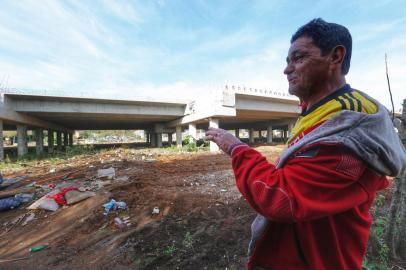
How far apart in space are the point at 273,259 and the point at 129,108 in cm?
1803

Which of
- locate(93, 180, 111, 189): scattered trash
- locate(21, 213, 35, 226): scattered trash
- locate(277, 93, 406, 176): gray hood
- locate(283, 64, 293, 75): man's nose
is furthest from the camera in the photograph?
locate(93, 180, 111, 189): scattered trash

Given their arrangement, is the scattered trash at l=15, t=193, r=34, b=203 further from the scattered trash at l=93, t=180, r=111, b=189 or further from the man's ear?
the man's ear

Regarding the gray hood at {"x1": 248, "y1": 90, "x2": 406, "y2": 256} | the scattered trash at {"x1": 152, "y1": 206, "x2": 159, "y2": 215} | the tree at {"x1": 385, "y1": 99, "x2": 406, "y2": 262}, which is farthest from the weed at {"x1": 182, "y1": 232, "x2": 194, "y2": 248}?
the gray hood at {"x1": 248, "y1": 90, "x2": 406, "y2": 256}

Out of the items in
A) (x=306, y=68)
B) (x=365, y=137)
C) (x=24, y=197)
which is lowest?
(x=24, y=197)

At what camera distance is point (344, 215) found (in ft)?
3.51

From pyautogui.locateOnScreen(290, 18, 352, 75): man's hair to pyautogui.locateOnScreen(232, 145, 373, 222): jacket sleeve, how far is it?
0.54 meters

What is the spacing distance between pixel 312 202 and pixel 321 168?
135 millimetres

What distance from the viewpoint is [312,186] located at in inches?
34.4

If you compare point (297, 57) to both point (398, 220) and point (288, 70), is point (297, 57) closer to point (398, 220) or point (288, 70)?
point (288, 70)

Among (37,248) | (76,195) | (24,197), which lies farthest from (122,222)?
(24,197)

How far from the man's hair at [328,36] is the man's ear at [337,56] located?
2cm

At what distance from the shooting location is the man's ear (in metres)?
1.10

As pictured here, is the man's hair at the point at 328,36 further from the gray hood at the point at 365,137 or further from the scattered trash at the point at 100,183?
the scattered trash at the point at 100,183

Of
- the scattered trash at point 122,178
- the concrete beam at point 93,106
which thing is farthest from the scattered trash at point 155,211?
the concrete beam at point 93,106
